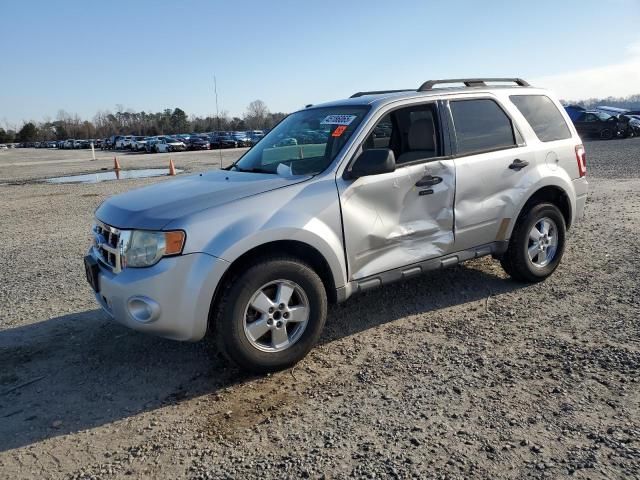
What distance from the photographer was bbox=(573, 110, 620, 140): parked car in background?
2767 cm

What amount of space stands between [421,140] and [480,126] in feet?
2.17

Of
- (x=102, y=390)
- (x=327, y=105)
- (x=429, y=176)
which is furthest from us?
(x=327, y=105)

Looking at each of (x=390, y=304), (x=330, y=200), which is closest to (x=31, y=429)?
(x=330, y=200)

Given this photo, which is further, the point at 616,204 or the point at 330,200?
the point at 616,204

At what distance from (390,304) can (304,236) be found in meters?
1.66

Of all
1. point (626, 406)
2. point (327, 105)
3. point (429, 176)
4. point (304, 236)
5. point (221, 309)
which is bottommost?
point (626, 406)

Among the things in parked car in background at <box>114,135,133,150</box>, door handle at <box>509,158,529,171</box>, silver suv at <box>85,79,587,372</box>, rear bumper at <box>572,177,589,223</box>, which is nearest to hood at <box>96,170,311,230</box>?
silver suv at <box>85,79,587,372</box>

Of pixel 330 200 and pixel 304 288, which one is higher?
pixel 330 200

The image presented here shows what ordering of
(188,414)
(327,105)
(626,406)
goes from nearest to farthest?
(626,406), (188,414), (327,105)

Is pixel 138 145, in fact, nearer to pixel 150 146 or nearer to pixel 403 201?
pixel 150 146

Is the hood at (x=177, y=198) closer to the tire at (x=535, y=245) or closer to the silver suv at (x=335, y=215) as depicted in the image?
the silver suv at (x=335, y=215)

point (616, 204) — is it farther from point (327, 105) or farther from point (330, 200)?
point (330, 200)

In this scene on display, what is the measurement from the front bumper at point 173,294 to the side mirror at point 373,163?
4.02ft

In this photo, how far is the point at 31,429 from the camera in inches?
125
